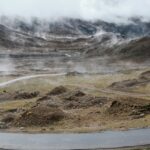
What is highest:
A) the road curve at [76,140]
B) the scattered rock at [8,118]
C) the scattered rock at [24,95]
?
the scattered rock at [24,95]

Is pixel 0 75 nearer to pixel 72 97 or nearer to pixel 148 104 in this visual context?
pixel 72 97

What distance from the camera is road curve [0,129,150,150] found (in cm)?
4594

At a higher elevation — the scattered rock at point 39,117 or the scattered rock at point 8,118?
the scattered rock at point 8,118

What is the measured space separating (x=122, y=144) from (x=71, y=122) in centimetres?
1809

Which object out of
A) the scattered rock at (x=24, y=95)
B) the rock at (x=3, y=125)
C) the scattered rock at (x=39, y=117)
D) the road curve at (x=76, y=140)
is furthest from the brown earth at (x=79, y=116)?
the scattered rock at (x=24, y=95)

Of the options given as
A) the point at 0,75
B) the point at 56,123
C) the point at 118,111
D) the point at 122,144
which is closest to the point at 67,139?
the point at 122,144

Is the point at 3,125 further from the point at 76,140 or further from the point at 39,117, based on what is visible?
the point at 76,140

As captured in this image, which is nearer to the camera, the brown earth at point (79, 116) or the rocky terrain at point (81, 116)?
the rocky terrain at point (81, 116)

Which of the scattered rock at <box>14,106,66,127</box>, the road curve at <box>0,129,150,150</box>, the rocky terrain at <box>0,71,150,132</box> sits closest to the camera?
the road curve at <box>0,129,150,150</box>

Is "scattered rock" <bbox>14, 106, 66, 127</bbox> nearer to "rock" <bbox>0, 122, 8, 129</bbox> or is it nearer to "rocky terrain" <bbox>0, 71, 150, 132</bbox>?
"rocky terrain" <bbox>0, 71, 150, 132</bbox>

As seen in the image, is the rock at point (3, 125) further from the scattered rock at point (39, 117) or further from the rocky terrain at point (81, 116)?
the scattered rock at point (39, 117)

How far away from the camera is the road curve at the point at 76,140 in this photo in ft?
151

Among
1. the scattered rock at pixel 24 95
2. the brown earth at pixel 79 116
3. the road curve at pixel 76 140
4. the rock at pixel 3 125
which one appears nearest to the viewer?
the road curve at pixel 76 140

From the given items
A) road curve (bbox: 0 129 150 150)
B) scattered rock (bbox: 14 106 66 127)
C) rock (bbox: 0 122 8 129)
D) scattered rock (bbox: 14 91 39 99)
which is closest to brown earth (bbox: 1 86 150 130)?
scattered rock (bbox: 14 106 66 127)
